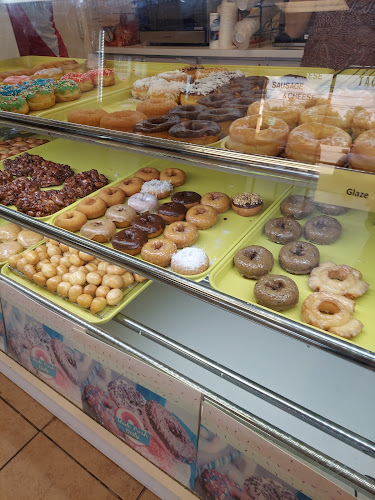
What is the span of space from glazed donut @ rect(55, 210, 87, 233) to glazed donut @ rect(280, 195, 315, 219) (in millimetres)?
885

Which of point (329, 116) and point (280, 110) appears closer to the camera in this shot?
point (329, 116)

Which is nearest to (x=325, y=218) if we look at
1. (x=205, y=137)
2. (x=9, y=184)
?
(x=205, y=137)

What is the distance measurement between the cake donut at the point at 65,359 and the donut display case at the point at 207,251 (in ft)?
0.04

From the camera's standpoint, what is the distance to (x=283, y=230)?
1569 millimetres

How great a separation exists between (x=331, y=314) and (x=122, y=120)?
3.13 ft

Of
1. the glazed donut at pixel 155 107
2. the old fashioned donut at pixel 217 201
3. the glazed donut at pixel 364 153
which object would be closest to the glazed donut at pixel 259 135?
the glazed donut at pixel 364 153

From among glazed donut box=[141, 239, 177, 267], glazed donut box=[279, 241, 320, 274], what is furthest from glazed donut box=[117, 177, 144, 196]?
glazed donut box=[279, 241, 320, 274]

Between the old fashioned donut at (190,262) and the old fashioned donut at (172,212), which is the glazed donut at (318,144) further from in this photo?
the old fashioned donut at (172,212)

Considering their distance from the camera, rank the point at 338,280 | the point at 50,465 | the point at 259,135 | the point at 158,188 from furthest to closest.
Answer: the point at 158,188
the point at 50,465
the point at 338,280
the point at 259,135

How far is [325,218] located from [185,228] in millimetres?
566

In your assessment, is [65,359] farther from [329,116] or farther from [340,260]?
[329,116]

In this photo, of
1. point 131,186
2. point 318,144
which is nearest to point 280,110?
point 318,144

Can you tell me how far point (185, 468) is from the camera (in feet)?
4.73

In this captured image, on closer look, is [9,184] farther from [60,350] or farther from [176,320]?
[176,320]
